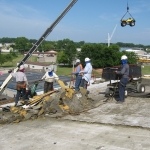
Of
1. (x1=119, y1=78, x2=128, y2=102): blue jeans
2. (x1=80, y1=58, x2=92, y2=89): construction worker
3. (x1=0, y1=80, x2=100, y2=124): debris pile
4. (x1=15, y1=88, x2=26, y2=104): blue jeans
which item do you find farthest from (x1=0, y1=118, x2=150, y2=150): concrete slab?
(x1=80, y1=58, x2=92, y2=89): construction worker

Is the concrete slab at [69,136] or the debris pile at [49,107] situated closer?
the concrete slab at [69,136]

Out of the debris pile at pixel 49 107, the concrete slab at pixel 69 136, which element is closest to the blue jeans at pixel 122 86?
the debris pile at pixel 49 107

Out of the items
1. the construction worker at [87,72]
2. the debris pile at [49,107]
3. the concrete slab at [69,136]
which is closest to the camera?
the concrete slab at [69,136]

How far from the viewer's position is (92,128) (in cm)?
672

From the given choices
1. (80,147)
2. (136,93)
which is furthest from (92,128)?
(136,93)

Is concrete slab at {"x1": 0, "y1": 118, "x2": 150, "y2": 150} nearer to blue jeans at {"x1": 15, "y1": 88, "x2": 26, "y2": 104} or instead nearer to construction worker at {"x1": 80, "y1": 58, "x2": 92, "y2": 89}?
blue jeans at {"x1": 15, "y1": 88, "x2": 26, "y2": 104}

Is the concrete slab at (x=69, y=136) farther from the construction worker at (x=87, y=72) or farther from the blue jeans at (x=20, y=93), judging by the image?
the construction worker at (x=87, y=72)

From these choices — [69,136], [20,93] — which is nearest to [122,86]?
[20,93]

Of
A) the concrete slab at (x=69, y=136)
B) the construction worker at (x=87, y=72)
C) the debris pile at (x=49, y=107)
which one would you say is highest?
the construction worker at (x=87, y=72)

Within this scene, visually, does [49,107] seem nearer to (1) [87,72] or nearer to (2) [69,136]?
(2) [69,136]

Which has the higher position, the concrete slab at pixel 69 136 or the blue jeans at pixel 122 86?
the blue jeans at pixel 122 86

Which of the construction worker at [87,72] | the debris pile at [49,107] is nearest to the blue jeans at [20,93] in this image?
the debris pile at [49,107]

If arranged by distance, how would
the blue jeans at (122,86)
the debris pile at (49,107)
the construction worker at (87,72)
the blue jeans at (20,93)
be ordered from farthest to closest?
the construction worker at (87,72), the blue jeans at (122,86), the blue jeans at (20,93), the debris pile at (49,107)

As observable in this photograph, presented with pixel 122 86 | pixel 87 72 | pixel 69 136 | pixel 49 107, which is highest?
pixel 87 72
